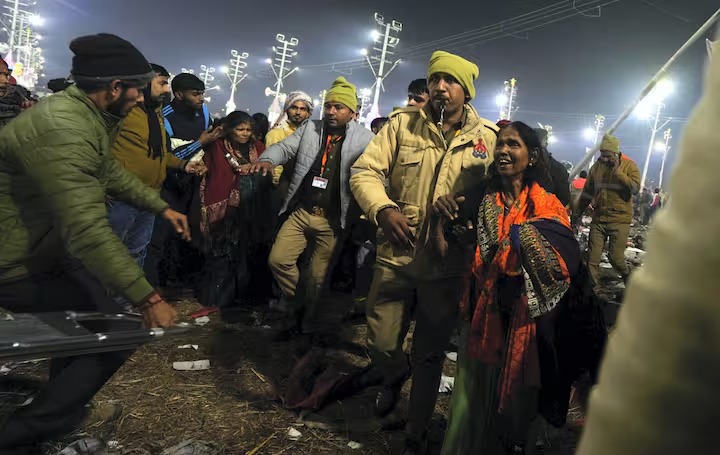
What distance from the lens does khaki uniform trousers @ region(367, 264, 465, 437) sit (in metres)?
2.93

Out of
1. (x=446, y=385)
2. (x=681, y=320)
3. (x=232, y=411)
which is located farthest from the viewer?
(x=446, y=385)

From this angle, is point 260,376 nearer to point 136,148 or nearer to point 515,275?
point 136,148

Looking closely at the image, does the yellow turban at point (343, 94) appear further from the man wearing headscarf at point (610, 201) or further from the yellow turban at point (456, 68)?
the man wearing headscarf at point (610, 201)

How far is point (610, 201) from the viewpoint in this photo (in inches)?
298

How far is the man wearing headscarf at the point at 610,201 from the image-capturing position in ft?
23.7

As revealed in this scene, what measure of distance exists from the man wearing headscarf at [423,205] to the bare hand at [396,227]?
18mm

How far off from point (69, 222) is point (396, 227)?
5.30 feet

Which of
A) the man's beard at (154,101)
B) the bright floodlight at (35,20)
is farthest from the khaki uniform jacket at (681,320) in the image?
the bright floodlight at (35,20)

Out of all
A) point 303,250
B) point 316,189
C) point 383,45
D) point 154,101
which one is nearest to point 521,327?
point 316,189

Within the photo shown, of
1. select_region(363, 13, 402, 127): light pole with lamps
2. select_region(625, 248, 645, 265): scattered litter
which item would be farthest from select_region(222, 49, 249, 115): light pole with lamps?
select_region(625, 248, 645, 265): scattered litter

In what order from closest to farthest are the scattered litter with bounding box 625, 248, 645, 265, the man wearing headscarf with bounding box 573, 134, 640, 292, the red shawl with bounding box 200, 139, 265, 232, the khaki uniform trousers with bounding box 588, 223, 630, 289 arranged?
the red shawl with bounding box 200, 139, 265, 232 < the man wearing headscarf with bounding box 573, 134, 640, 292 < the khaki uniform trousers with bounding box 588, 223, 630, 289 < the scattered litter with bounding box 625, 248, 645, 265

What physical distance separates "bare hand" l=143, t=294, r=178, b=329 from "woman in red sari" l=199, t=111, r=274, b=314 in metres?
3.19

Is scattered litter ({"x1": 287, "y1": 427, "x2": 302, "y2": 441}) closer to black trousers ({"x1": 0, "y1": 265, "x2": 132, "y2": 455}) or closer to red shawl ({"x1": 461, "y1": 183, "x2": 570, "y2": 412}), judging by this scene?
black trousers ({"x1": 0, "y1": 265, "x2": 132, "y2": 455})

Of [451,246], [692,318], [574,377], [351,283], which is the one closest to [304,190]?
[351,283]
